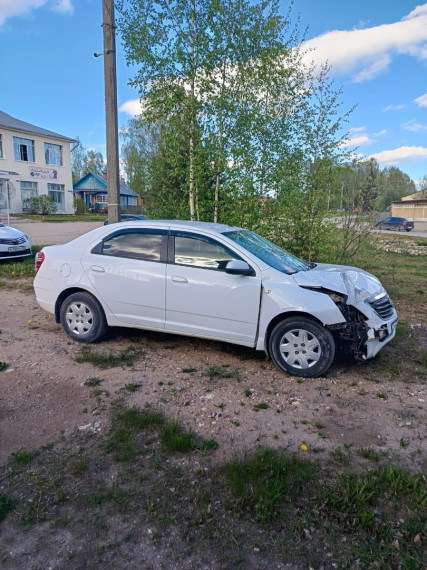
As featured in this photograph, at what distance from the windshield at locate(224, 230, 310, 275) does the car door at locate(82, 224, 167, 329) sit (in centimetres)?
96

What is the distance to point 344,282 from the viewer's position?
179 inches

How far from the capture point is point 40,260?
5.59 metres

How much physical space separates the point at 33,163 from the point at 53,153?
3080 mm

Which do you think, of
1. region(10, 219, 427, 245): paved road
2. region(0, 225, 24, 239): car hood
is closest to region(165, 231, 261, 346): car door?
region(0, 225, 24, 239): car hood

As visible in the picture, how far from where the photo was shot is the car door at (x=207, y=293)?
4473mm

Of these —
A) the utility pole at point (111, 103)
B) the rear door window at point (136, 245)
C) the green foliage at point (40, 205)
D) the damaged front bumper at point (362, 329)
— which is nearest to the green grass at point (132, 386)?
the rear door window at point (136, 245)

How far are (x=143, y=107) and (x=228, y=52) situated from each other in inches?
81.9

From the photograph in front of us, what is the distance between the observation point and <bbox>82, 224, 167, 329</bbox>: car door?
488 cm

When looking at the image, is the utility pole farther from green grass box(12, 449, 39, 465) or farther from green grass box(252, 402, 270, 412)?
green grass box(12, 449, 39, 465)

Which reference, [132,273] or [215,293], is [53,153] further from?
[215,293]

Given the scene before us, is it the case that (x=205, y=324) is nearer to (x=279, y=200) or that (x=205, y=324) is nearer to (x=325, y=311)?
(x=325, y=311)

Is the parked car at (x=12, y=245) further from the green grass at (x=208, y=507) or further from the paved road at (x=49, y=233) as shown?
the green grass at (x=208, y=507)

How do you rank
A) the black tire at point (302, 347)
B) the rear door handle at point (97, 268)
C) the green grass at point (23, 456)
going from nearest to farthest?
1. the green grass at point (23, 456)
2. the black tire at point (302, 347)
3. the rear door handle at point (97, 268)

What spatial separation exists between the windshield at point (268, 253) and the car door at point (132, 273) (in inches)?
37.9
